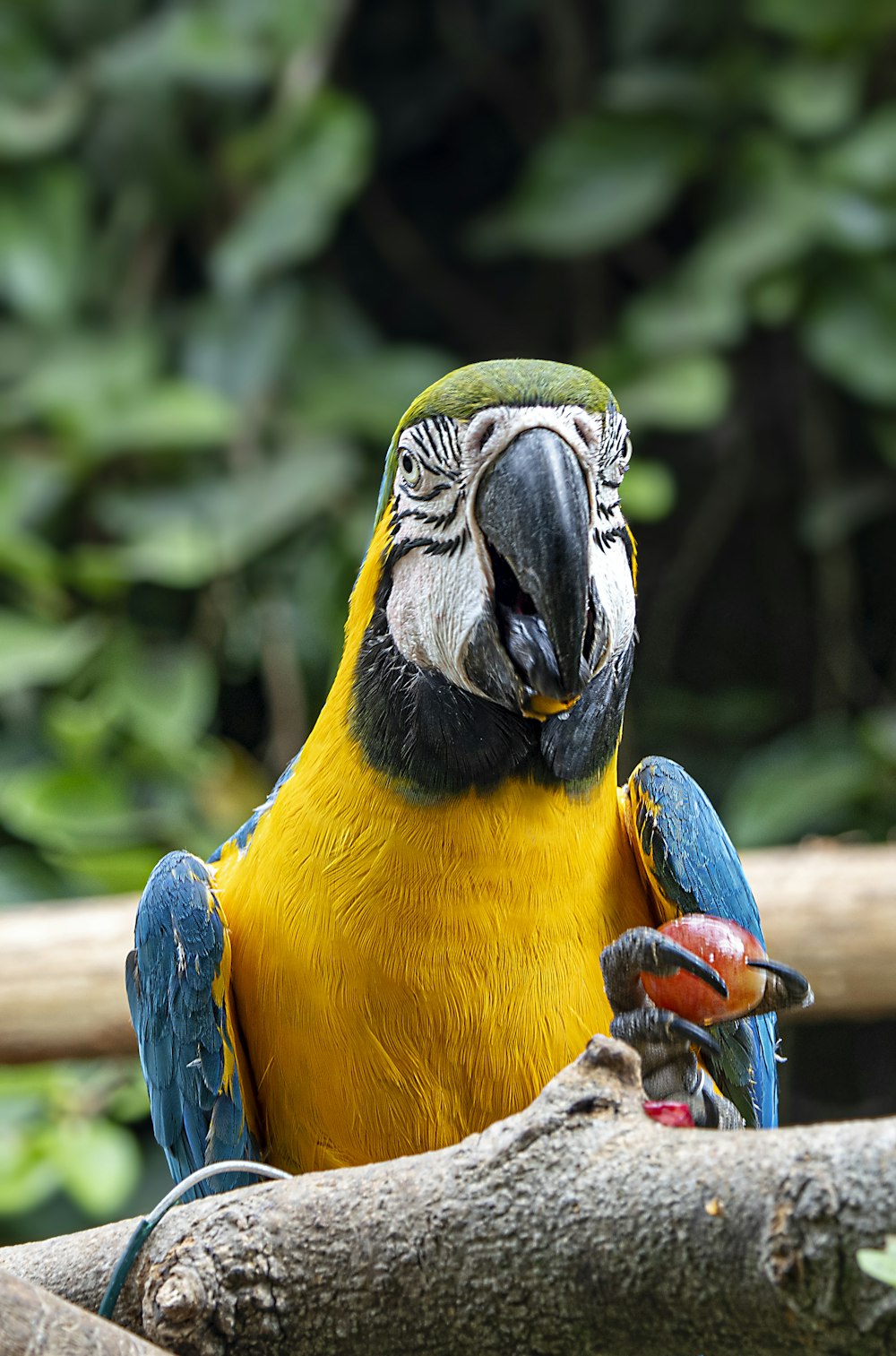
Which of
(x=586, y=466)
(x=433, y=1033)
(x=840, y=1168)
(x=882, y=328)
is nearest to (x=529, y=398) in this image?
(x=586, y=466)

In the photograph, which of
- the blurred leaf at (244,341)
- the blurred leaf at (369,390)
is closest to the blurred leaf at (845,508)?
the blurred leaf at (369,390)

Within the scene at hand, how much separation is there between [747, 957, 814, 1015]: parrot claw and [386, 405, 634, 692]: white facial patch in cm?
32

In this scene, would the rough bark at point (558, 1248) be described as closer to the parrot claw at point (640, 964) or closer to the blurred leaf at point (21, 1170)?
the parrot claw at point (640, 964)

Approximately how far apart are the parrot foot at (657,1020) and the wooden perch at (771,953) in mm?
1145

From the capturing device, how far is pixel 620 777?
371 cm

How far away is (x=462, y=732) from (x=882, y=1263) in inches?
27.8

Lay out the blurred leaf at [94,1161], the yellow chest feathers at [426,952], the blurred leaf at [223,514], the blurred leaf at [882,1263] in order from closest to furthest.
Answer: the blurred leaf at [882,1263] → the yellow chest feathers at [426,952] → the blurred leaf at [94,1161] → the blurred leaf at [223,514]

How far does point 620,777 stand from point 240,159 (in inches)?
69.3

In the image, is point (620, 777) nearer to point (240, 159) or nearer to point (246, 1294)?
point (240, 159)

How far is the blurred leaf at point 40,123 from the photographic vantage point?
3.39m

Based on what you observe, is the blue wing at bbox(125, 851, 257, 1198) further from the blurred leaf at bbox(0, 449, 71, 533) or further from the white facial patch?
the blurred leaf at bbox(0, 449, 71, 533)

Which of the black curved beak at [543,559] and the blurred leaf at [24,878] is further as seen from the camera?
Answer: the blurred leaf at [24,878]

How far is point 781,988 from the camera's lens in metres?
1.09

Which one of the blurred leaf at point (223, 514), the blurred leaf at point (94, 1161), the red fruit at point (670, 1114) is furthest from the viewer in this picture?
the blurred leaf at point (223, 514)
